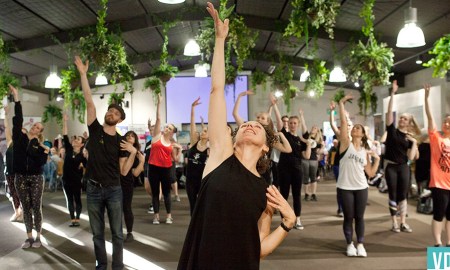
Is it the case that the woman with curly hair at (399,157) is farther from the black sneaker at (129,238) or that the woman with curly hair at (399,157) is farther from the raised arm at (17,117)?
the raised arm at (17,117)

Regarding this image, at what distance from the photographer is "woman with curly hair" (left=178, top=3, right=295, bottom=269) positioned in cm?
179

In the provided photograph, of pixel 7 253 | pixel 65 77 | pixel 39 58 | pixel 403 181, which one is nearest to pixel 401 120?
pixel 403 181

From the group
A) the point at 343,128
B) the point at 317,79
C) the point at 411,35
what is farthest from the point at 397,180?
the point at 317,79

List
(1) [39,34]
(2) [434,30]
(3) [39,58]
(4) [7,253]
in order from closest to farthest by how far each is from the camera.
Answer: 1. (4) [7,253]
2. (2) [434,30]
3. (1) [39,34]
4. (3) [39,58]

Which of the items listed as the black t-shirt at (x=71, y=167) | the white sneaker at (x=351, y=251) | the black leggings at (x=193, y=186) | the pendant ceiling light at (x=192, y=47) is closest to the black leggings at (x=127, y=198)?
the black leggings at (x=193, y=186)

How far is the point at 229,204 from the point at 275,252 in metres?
3.81

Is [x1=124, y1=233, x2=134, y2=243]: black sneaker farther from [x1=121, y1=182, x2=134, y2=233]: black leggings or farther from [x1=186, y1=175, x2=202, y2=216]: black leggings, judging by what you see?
[x1=186, y1=175, x2=202, y2=216]: black leggings

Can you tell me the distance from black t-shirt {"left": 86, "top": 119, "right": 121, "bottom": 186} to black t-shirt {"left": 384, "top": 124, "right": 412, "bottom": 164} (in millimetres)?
3948

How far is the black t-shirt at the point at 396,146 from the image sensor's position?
20.2 ft

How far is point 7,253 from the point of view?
211 inches

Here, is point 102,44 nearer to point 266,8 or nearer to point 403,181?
point 266,8

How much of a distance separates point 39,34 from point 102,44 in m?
3.92

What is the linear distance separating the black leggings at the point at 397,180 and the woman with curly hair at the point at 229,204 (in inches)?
184

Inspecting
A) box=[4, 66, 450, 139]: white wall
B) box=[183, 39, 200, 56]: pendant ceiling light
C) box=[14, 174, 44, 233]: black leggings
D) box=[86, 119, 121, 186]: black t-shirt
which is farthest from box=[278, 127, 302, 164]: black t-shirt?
box=[4, 66, 450, 139]: white wall
